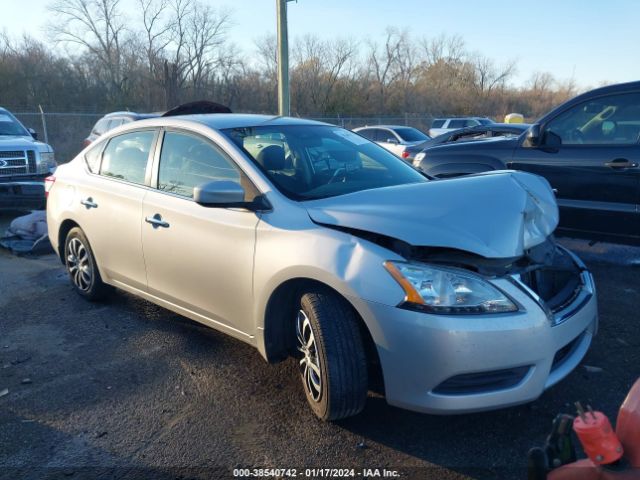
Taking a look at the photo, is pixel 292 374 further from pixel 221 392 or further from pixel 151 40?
pixel 151 40

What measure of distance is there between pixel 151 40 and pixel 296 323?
49387 mm

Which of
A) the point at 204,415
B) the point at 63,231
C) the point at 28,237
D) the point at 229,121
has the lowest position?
the point at 204,415

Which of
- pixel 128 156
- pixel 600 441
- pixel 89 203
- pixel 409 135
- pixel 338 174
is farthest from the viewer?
pixel 409 135

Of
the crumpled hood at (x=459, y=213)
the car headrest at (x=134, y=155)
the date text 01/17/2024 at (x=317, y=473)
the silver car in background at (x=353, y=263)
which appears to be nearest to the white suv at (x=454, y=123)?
the car headrest at (x=134, y=155)

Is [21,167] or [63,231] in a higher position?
[21,167]

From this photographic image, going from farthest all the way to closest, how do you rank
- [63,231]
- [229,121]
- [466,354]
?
[63,231] → [229,121] → [466,354]

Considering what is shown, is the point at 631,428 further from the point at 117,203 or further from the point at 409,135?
the point at 409,135

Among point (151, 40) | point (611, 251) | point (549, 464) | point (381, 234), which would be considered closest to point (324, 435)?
point (381, 234)

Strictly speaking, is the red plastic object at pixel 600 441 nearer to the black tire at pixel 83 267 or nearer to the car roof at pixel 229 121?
the car roof at pixel 229 121

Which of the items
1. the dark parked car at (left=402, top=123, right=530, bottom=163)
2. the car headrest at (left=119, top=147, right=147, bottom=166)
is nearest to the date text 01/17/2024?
the car headrest at (left=119, top=147, right=147, bottom=166)

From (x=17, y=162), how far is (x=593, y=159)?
28.3 ft

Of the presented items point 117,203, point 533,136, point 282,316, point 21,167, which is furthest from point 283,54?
point 282,316

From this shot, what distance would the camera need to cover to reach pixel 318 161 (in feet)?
12.6

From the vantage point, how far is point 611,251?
6.52 m
